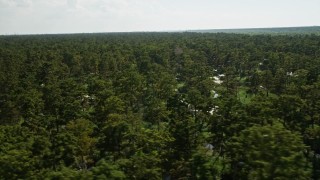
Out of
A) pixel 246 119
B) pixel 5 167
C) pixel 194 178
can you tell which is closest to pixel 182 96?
pixel 246 119

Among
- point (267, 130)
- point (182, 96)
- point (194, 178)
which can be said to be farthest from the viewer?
point (182, 96)

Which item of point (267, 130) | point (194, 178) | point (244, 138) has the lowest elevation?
point (194, 178)

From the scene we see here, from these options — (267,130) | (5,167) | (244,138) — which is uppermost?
(267,130)

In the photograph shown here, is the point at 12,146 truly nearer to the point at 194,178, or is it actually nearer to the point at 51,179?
the point at 51,179

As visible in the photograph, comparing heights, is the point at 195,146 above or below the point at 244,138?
below

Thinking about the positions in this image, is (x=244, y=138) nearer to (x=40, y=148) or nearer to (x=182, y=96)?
(x=40, y=148)

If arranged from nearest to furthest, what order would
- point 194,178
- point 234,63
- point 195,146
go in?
point 194,178
point 195,146
point 234,63

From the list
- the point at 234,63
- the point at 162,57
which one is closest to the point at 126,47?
the point at 162,57

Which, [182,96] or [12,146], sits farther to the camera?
[182,96]

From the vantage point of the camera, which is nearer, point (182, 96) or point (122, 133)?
point (122, 133)
